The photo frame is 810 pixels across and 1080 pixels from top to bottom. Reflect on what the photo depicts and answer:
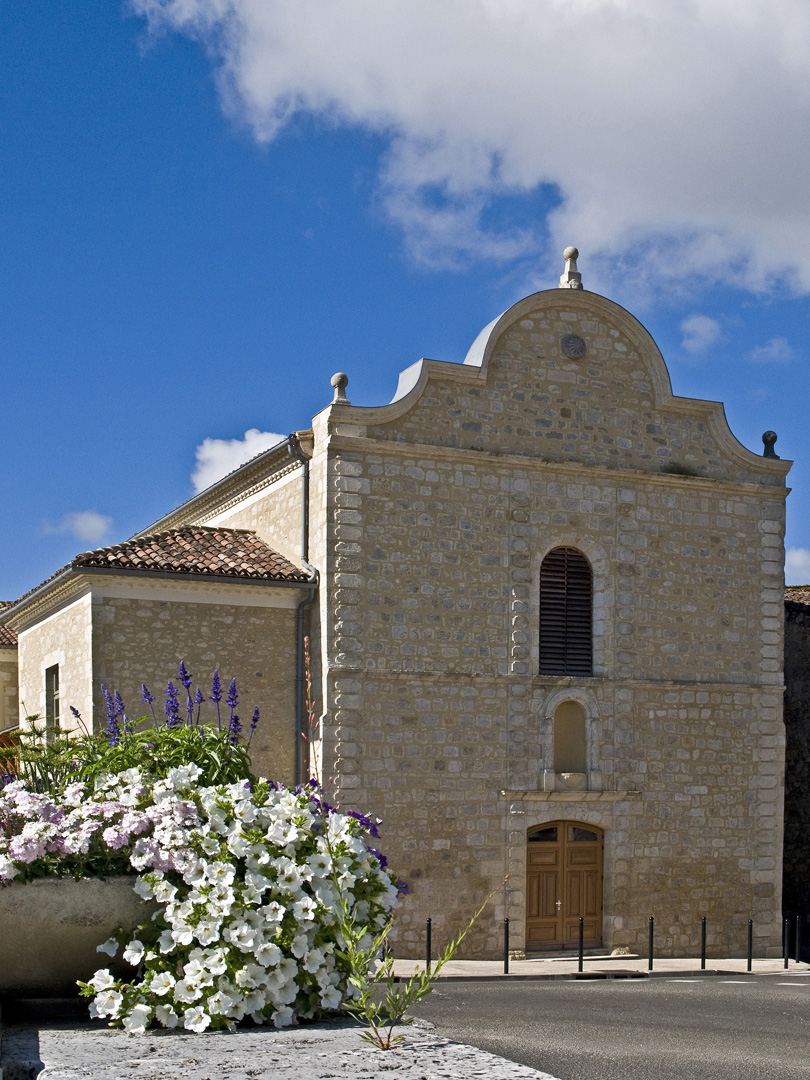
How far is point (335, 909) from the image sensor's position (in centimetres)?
432

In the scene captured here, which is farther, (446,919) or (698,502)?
(698,502)

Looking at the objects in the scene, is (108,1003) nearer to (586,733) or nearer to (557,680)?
(557,680)

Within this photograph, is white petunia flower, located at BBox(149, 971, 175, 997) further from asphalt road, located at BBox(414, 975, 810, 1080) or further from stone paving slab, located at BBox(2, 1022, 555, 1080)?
asphalt road, located at BBox(414, 975, 810, 1080)

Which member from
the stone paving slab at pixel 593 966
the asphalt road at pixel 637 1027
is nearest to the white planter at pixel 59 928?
the asphalt road at pixel 637 1027

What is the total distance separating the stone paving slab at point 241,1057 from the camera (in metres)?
3.21

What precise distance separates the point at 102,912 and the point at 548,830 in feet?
45.7

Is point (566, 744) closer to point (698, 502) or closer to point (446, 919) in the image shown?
point (446, 919)

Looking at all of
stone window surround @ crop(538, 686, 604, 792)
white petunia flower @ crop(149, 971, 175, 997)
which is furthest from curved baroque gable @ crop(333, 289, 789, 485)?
white petunia flower @ crop(149, 971, 175, 997)

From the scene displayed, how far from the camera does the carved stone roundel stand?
18406mm

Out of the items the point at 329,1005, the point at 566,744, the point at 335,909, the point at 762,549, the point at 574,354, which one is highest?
the point at 574,354

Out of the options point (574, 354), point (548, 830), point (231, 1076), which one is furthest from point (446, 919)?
point (231, 1076)

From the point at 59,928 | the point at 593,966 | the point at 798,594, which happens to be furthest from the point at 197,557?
the point at 798,594

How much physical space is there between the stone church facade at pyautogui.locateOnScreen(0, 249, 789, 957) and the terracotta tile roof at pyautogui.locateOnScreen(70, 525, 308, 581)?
58mm

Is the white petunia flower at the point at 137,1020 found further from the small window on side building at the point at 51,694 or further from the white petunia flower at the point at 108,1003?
the small window on side building at the point at 51,694
